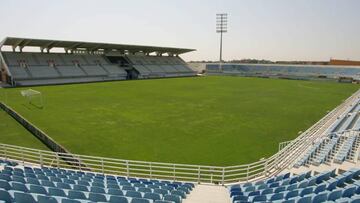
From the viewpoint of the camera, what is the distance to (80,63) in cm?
6581

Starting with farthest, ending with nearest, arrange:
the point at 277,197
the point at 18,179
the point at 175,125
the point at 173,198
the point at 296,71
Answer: the point at 296,71
the point at 175,125
the point at 18,179
the point at 173,198
the point at 277,197

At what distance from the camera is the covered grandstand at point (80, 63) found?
53781 millimetres

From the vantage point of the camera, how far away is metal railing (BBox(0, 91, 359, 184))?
1075 centimetres

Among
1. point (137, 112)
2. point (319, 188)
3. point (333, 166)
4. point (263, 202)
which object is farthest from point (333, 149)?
point (137, 112)

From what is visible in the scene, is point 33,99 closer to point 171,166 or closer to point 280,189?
point 171,166

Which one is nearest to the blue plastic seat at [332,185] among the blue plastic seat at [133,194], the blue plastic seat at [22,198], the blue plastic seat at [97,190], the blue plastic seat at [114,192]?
the blue plastic seat at [133,194]

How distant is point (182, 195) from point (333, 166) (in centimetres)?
639

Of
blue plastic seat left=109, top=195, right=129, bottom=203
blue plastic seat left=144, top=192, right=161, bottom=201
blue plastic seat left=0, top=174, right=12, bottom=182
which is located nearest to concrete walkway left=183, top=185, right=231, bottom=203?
blue plastic seat left=144, top=192, right=161, bottom=201

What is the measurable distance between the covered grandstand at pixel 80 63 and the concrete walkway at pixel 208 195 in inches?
1982

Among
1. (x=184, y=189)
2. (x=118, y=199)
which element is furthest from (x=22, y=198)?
(x=184, y=189)

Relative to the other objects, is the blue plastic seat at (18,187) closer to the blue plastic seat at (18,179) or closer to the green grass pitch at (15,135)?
the blue plastic seat at (18,179)

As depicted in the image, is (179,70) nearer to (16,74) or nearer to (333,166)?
(16,74)

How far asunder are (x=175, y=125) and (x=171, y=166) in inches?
342

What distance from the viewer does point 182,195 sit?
8.33 metres
